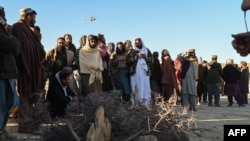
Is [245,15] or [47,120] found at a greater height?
[245,15]

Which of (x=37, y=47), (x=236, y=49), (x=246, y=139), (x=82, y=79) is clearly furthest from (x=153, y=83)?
(x=236, y=49)

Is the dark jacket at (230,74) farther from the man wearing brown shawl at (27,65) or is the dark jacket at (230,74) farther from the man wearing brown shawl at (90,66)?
the man wearing brown shawl at (27,65)

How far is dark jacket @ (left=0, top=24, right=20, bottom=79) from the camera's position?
195 inches

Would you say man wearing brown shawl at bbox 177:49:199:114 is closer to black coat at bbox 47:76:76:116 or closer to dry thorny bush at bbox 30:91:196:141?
black coat at bbox 47:76:76:116

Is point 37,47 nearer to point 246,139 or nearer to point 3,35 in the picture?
point 3,35

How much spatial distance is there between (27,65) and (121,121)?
167cm

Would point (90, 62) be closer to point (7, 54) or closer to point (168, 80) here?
point (7, 54)

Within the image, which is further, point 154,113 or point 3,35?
point 154,113

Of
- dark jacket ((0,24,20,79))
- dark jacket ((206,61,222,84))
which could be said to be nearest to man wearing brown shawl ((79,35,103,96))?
dark jacket ((0,24,20,79))

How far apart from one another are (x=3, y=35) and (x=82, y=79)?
3076mm

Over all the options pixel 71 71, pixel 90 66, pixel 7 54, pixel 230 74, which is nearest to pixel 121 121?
pixel 7 54

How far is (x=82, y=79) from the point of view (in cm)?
791

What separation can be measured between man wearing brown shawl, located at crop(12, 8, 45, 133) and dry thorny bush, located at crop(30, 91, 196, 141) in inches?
23.3

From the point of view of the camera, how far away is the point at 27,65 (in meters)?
5.91
